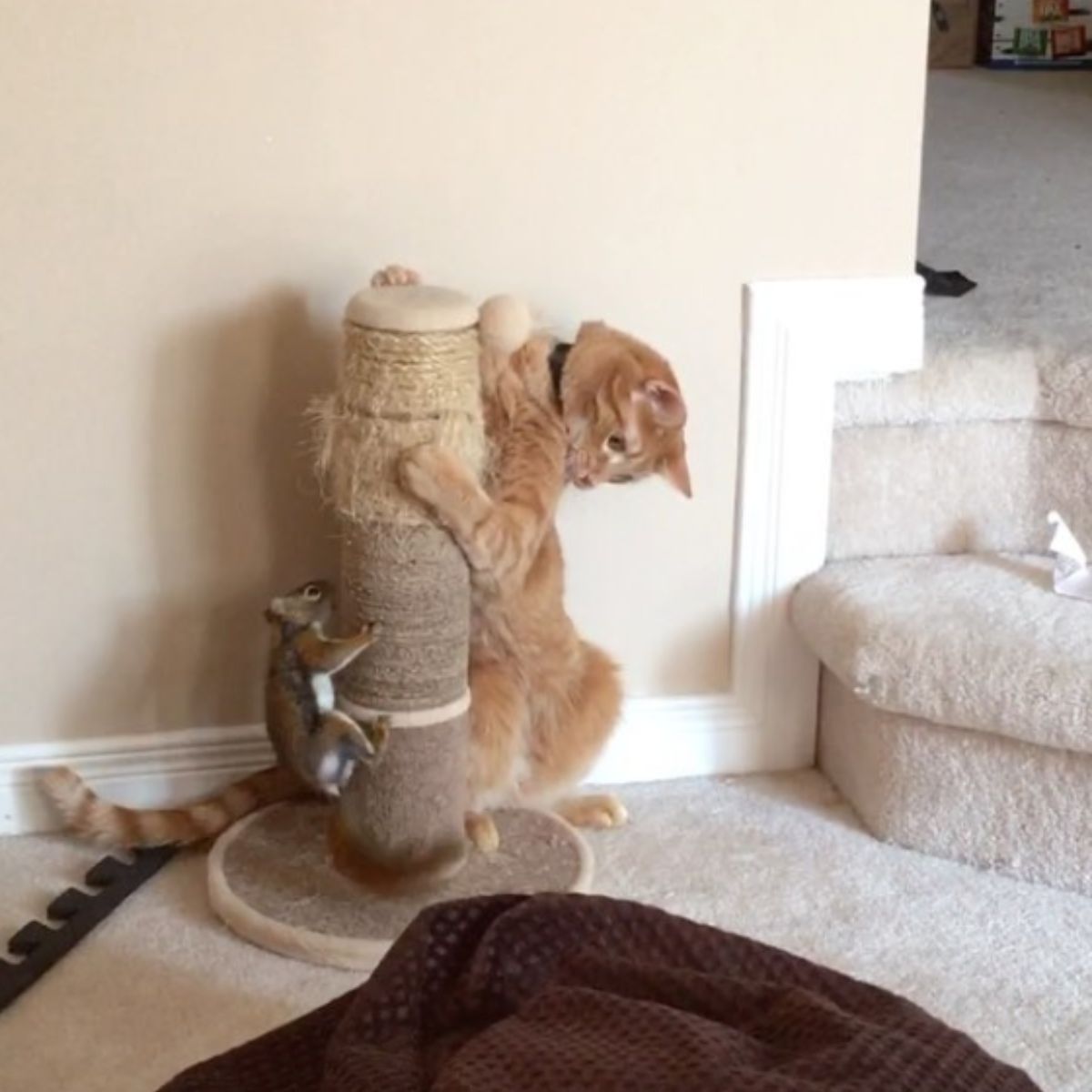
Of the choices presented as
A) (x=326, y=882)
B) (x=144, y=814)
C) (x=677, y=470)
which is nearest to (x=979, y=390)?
(x=677, y=470)

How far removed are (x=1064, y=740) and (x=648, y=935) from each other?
0.63 metres

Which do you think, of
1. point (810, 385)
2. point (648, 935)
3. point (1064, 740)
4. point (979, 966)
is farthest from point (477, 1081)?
point (810, 385)

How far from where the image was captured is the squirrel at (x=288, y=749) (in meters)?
1.77

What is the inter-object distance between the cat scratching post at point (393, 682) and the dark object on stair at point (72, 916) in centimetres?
9

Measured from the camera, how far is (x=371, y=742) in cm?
178

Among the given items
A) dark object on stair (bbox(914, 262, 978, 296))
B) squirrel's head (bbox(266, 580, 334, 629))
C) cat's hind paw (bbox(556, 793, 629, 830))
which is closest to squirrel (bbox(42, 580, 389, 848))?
squirrel's head (bbox(266, 580, 334, 629))

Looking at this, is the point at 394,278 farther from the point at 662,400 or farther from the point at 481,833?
the point at 481,833

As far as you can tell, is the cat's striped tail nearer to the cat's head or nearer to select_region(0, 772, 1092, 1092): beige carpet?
select_region(0, 772, 1092, 1092): beige carpet

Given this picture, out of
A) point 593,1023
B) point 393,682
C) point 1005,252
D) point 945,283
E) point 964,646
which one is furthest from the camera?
point 1005,252

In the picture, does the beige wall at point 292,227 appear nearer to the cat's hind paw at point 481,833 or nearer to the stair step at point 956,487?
the stair step at point 956,487

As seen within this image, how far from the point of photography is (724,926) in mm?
1844

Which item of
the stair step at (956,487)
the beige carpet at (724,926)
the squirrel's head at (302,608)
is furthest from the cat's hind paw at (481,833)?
the stair step at (956,487)

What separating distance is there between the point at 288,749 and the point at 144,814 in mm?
198

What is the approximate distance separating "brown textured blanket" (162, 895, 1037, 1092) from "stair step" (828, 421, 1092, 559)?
31.4 inches
